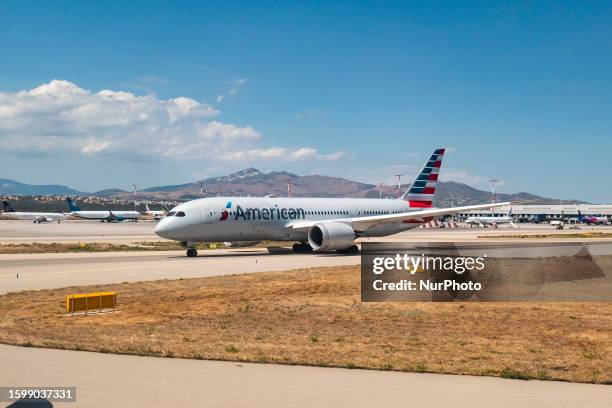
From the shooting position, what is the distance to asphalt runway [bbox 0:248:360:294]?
2761cm

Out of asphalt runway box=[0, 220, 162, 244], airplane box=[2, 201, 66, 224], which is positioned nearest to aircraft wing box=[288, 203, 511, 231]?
asphalt runway box=[0, 220, 162, 244]

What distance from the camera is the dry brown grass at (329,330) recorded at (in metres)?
12.3

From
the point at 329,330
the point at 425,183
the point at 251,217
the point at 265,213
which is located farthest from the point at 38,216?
the point at 329,330

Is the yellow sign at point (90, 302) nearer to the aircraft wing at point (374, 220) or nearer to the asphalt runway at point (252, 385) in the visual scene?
the asphalt runway at point (252, 385)

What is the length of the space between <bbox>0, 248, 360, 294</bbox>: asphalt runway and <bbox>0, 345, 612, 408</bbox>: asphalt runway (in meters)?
14.7

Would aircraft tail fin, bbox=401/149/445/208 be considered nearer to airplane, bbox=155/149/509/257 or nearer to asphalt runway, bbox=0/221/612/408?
airplane, bbox=155/149/509/257

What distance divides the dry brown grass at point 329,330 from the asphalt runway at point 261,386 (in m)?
0.64

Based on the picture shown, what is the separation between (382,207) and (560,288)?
96.4 ft

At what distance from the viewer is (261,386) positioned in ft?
33.3

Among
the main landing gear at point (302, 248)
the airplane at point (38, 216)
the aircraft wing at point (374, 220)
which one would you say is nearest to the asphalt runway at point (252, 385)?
the aircraft wing at point (374, 220)

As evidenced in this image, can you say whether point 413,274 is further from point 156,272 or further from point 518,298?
point 156,272

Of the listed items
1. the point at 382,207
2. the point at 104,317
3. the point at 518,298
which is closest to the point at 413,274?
the point at 518,298

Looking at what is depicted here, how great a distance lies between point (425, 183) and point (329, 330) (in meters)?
43.7

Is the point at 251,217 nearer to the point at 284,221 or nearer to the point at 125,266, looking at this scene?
the point at 284,221
